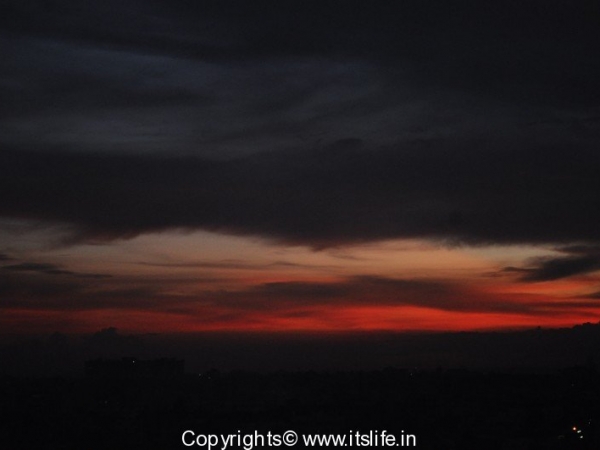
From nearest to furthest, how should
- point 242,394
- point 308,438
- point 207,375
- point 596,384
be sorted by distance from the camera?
point 308,438, point 242,394, point 596,384, point 207,375

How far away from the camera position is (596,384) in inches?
2793

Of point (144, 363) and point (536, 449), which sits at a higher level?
point (144, 363)

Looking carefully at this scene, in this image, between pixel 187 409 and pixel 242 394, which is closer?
pixel 187 409

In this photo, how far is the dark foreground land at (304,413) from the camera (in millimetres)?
38188

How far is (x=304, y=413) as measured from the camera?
44.8m

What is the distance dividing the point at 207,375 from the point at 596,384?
42.6m

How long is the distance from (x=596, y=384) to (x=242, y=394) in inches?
1176

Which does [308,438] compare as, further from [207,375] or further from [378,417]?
[207,375]

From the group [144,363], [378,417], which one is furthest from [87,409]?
[144,363]

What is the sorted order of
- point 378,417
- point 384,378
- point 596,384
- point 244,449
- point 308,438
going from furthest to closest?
point 384,378 → point 596,384 → point 378,417 → point 308,438 → point 244,449

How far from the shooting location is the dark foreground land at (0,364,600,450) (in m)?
38.2

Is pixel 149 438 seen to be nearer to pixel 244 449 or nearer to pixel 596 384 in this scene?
pixel 244 449

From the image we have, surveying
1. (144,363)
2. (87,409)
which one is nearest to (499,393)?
(87,409)

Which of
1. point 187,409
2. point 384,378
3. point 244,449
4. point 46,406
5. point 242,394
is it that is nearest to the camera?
point 244,449
